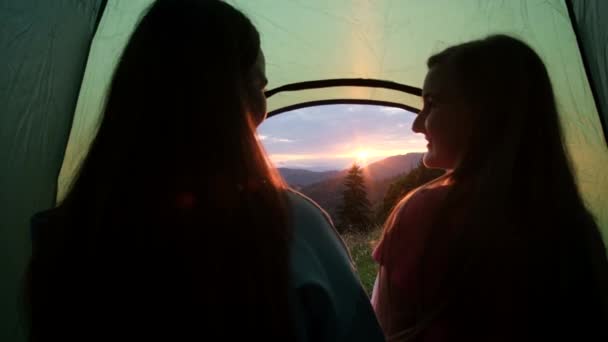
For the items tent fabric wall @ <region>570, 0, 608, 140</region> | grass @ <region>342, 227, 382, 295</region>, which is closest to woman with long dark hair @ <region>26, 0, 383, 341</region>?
tent fabric wall @ <region>570, 0, 608, 140</region>

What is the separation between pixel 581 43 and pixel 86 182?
1858 mm

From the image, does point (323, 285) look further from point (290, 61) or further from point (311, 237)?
point (290, 61)

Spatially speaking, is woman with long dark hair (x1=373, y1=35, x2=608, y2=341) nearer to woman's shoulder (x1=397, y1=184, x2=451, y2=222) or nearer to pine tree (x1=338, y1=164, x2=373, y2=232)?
woman's shoulder (x1=397, y1=184, x2=451, y2=222)

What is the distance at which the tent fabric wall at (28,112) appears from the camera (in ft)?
3.83

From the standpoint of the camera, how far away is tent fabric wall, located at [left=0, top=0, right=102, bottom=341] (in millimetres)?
1167

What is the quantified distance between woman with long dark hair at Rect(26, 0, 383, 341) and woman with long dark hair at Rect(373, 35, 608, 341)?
0.33 meters

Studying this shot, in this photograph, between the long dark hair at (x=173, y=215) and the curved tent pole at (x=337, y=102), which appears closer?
the long dark hair at (x=173, y=215)

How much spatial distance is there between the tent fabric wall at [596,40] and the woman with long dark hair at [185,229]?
1402mm

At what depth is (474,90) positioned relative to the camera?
3.58 ft

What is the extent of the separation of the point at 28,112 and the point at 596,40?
7.06 feet

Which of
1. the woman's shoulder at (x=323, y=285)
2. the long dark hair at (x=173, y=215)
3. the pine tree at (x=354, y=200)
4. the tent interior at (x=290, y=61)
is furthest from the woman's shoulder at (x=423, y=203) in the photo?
the pine tree at (x=354, y=200)

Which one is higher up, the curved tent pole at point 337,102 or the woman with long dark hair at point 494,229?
the curved tent pole at point 337,102

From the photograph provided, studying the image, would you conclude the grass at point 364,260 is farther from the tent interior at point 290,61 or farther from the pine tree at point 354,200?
the pine tree at point 354,200

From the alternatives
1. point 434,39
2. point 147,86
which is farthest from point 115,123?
point 434,39
